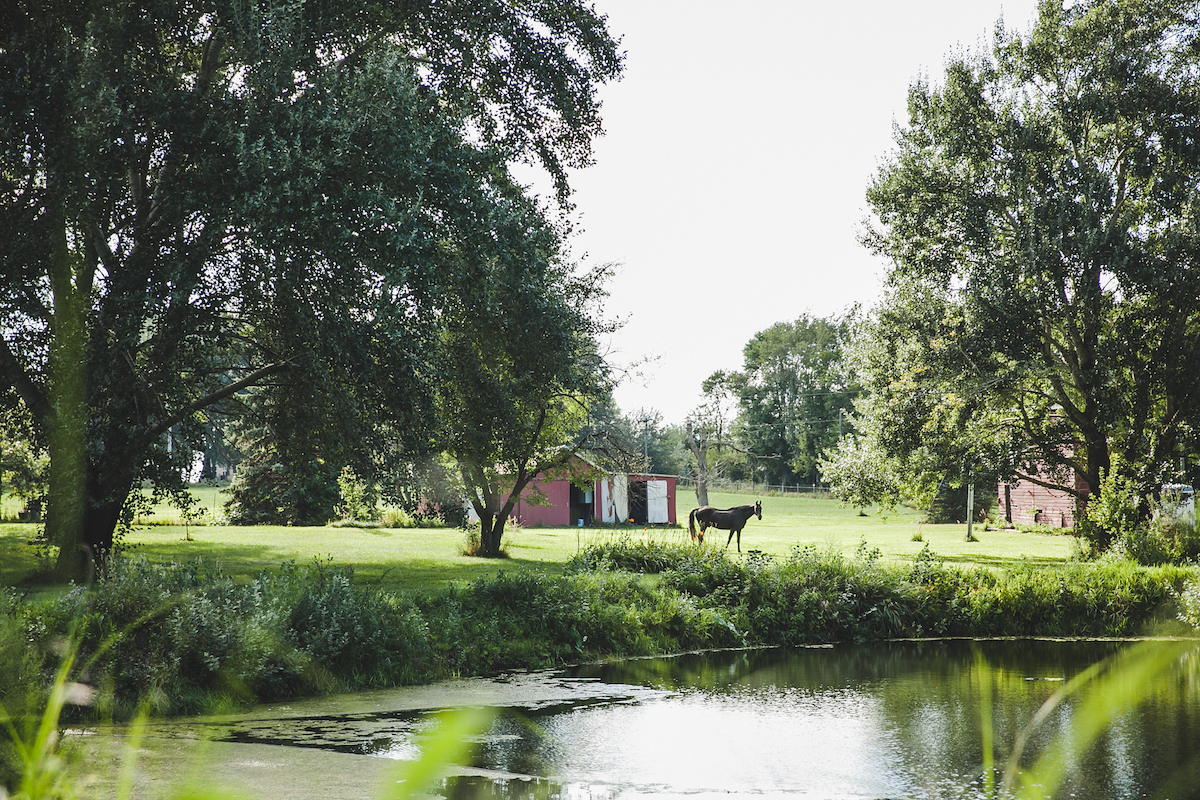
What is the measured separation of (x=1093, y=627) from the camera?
53.2 feet

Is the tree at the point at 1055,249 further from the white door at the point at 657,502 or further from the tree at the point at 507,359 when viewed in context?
the white door at the point at 657,502

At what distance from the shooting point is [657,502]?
45.2 m

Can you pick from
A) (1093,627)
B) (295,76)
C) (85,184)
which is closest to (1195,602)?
(1093,627)

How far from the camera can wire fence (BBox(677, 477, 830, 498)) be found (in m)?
73.7

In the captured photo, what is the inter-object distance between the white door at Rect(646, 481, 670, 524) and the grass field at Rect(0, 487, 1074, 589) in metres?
4.53

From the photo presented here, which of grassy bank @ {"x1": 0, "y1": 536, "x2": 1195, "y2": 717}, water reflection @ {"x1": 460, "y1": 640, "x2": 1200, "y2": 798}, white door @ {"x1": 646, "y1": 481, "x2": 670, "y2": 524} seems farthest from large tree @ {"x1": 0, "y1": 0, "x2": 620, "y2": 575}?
white door @ {"x1": 646, "y1": 481, "x2": 670, "y2": 524}

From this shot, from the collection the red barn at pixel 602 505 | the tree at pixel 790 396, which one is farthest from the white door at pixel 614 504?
the tree at pixel 790 396

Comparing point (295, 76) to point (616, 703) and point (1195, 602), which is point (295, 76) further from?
point (1195, 602)

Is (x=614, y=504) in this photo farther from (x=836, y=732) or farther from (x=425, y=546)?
(x=836, y=732)

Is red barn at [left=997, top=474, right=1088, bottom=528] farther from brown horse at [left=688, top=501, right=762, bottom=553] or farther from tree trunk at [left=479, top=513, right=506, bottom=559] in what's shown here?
tree trunk at [left=479, top=513, right=506, bottom=559]

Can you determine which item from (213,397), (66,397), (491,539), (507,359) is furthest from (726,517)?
(66,397)

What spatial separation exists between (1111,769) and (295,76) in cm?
1242

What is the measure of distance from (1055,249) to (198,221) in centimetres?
1814

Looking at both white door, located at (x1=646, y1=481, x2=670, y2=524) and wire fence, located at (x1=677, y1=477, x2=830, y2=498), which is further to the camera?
wire fence, located at (x1=677, y1=477, x2=830, y2=498)
